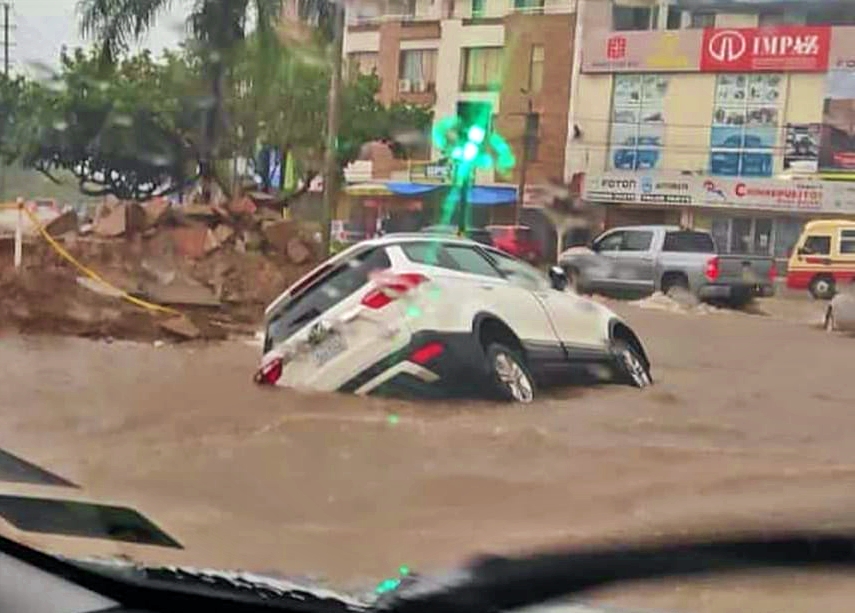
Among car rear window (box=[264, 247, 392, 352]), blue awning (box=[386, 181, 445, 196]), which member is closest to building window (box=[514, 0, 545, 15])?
blue awning (box=[386, 181, 445, 196])

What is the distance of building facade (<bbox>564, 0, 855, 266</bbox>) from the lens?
4.04 feet

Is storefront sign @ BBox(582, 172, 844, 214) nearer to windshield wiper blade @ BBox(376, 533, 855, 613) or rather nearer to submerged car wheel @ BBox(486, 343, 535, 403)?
submerged car wheel @ BBox(486, 343, 535, 403)

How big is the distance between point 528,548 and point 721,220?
1.29 ft

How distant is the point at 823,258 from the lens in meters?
1.26

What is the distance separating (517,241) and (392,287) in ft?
0.52

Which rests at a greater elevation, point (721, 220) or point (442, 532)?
point (721, 220)

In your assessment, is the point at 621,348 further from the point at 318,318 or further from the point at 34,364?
the point at 34,364

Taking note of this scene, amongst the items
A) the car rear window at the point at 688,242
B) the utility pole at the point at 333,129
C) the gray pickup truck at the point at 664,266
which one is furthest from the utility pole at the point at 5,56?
the car rear window at the point at 688,242

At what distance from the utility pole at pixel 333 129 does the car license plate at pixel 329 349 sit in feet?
0.35

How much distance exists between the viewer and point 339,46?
152cm

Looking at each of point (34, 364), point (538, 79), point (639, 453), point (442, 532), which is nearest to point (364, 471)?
point (442, 532)

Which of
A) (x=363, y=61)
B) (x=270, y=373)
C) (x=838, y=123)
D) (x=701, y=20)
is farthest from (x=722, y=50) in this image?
(x=270, y=373)

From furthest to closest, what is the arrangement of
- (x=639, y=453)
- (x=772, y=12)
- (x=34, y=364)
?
1. (x=34, y=364)
2. (x=639, y=453)
3. (x=772, y=12)

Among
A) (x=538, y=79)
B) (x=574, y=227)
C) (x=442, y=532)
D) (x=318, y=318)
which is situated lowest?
(x=442, y=532)
